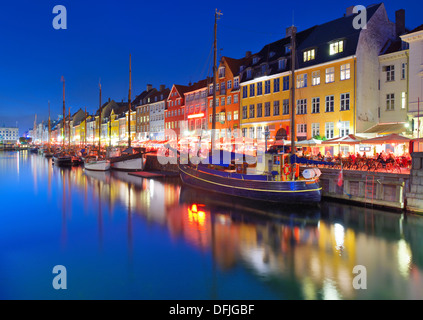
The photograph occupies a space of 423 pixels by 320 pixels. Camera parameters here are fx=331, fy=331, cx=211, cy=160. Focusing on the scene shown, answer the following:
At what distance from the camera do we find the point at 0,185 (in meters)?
36.7

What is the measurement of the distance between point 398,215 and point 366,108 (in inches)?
601

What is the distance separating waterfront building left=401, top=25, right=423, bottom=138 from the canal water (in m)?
10.3

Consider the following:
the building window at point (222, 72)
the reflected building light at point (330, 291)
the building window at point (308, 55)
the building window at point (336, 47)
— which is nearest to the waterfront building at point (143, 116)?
the building window at point (222, 72)

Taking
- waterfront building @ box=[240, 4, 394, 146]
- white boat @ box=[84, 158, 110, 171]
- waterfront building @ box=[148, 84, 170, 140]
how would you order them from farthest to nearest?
waterfront building @ box=[148, 84, 170, 140] < white boat @ box=[84, 158, 110, 171] < waterfront building @ box=[240, 4, 394, 146]

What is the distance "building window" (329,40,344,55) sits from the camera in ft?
108

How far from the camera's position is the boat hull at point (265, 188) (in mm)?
21250

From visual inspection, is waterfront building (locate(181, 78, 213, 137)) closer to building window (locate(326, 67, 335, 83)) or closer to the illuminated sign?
the illuminated sign

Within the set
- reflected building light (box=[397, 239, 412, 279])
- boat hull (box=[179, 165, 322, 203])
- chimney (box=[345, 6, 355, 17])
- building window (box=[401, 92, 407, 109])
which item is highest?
chimney (box=[345, 6, 355, 17])

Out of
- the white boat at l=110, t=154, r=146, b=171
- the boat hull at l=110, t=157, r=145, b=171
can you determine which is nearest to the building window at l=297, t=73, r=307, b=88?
the white boat at l=110, t=154, r=146, b=171

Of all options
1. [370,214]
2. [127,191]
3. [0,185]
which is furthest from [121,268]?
[0,185]

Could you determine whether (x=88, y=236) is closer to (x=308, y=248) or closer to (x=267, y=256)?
(x=267, y=256)

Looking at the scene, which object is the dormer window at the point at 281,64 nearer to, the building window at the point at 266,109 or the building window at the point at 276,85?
the building window at the point at 276,85

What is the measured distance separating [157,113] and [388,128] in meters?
55.9

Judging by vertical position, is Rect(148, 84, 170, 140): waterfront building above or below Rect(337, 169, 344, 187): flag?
above
